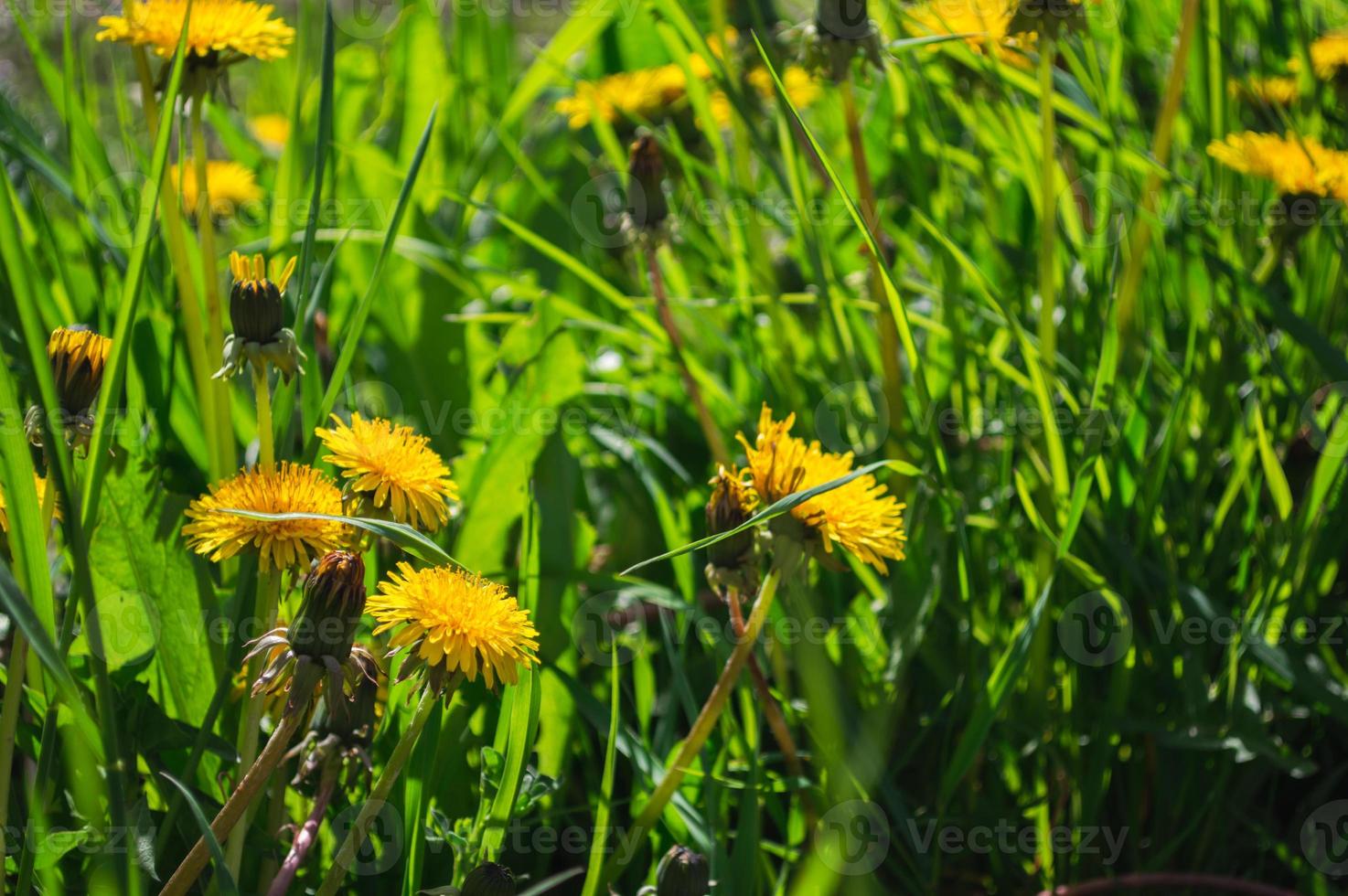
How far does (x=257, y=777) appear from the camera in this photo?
2.06ft

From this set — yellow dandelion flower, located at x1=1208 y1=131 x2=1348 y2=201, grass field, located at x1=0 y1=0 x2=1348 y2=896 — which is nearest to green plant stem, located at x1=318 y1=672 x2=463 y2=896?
grass field, located at x1=0 y1=0 x2=1348 y2=896

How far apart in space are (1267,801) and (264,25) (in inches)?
41.4

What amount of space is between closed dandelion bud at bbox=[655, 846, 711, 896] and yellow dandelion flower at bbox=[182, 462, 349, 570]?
0.91 ft

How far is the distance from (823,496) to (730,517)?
6 cm

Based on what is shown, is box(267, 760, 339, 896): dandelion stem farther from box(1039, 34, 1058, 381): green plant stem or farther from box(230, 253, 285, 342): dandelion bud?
box(1039, 34, 1058, 381): green plant stem

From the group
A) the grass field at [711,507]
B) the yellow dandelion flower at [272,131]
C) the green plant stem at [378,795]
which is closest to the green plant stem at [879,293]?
the grass field at [711,507]

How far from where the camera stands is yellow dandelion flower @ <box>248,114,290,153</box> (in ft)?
6.61

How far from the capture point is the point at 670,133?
126cm

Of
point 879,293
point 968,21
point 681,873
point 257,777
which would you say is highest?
point 968,21

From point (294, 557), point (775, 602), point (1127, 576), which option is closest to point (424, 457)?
point (294, 557)

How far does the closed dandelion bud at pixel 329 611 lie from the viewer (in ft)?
2.02

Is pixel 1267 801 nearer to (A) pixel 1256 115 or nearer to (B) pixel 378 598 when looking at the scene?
(B) pixel 378 598

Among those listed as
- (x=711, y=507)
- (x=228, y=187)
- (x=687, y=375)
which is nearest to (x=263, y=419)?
(x=711, y=507)

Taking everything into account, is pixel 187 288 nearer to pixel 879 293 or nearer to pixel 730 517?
pixel 730 517
